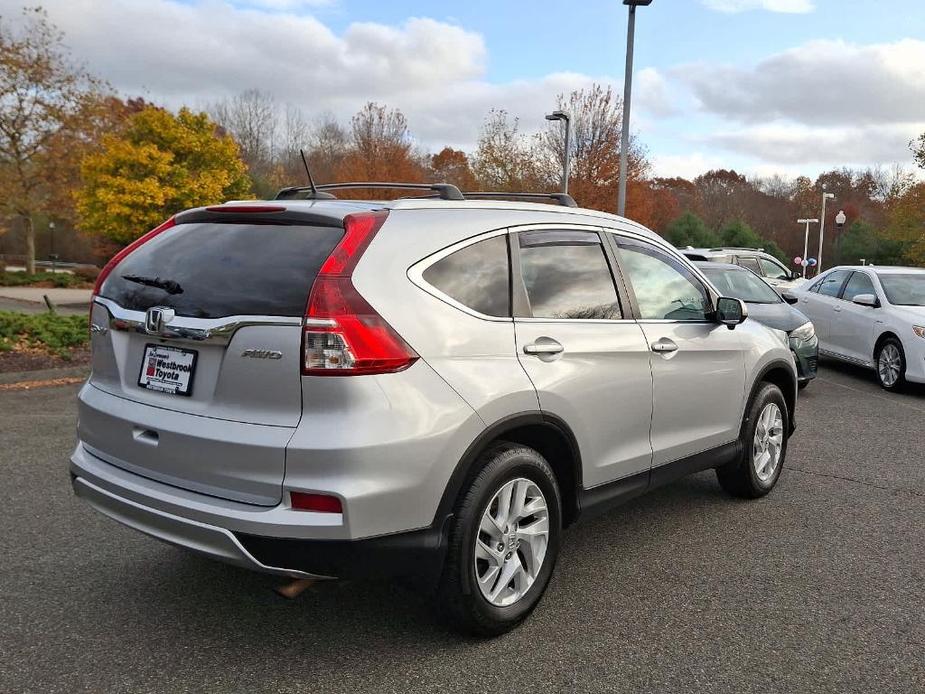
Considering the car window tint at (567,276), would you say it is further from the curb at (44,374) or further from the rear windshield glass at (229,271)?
the curb at (44,374)

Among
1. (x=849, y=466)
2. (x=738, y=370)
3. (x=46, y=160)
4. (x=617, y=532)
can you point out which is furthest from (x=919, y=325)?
(x=46, y=160)

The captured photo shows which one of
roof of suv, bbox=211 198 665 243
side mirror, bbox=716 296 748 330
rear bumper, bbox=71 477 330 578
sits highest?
roof of suv, bbox=211 198 665 243

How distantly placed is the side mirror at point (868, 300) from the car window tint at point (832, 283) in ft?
2.89

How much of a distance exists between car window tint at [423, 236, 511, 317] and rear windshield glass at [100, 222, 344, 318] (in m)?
0.43

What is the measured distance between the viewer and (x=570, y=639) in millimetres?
3086

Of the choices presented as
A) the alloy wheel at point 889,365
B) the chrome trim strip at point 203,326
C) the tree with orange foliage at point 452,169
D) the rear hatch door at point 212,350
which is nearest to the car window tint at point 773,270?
the alloy wheel at point 889,365

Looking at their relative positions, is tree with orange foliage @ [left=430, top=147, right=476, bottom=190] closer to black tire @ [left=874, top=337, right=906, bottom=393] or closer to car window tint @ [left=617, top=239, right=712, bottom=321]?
black tire @ [left=874, top=337, right=906, bottom=393]

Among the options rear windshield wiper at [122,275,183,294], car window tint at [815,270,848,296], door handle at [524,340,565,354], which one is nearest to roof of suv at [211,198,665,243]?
rear windshield wiper at [122,275,183,294]

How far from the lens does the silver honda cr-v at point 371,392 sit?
8.35ft

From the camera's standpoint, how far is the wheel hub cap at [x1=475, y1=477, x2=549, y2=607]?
3.00 m

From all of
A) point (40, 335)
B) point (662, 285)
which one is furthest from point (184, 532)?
point (40, 335)

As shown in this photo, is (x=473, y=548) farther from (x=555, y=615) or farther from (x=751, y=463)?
(x=751, y=463)

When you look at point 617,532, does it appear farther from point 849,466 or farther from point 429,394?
point 849,466

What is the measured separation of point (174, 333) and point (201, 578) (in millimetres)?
1424
